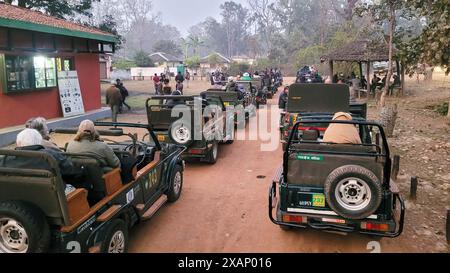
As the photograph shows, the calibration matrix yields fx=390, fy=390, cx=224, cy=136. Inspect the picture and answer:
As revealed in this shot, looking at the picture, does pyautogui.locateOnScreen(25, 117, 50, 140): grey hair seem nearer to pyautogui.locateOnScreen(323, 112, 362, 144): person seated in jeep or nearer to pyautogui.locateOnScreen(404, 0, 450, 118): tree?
pyautogui.locateOnScreen(323, 112, 362, 144): person seated in jeep

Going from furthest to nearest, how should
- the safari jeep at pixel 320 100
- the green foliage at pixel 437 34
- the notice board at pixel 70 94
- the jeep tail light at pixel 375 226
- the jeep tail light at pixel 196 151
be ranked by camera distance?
the notice board at pixel 70 94
the green foliage at pixel 437 34
the safari jeep at pixel 320 100
the jeep tail light at pixel 196 151
the jeep tail light at pixel 375 226

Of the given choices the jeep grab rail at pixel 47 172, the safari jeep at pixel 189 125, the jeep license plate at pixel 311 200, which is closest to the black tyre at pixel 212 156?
the safari jeep at pixel 189 125

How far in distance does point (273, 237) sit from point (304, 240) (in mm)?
427

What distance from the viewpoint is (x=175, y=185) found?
6.89 metres

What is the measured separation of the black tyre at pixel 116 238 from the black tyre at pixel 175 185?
193cm

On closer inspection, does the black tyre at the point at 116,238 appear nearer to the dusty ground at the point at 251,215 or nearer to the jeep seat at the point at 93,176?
the jeep seat at the point at 93,176

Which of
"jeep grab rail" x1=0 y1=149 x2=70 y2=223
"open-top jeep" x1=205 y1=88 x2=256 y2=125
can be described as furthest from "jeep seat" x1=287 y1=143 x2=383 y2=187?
"open-top jeep" x1=205 y1=88 x2=256 y2=125

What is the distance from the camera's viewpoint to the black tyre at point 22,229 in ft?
11.9

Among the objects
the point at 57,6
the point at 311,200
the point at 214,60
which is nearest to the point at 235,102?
the point at 311,200

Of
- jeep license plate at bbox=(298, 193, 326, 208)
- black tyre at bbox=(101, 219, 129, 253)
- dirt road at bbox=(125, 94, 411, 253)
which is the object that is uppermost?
jeep license plate at bbox=(298, 193, 326, 208)

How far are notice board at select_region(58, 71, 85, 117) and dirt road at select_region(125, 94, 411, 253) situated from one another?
310 inches

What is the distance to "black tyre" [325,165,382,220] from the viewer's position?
4.38m

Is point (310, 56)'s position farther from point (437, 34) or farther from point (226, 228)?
point (226, 228)
